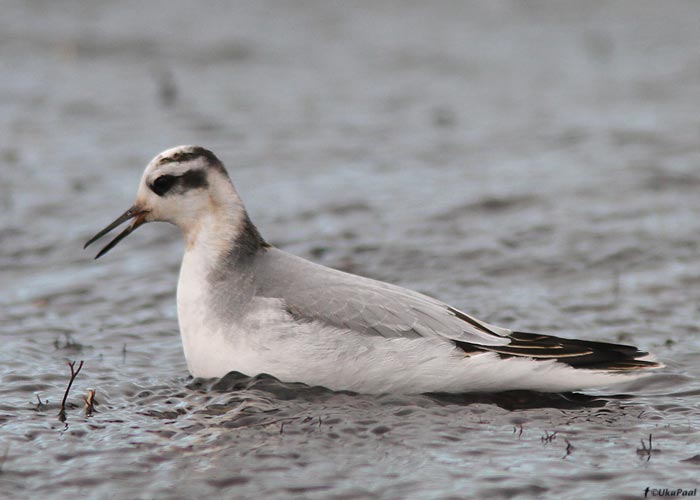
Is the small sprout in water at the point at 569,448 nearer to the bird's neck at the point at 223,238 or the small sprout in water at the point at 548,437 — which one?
the small sprout in water at the point at 548,437

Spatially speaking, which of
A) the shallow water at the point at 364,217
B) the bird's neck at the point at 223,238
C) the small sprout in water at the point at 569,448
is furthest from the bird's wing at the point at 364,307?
→ the small sprout in water at the point at 569,448

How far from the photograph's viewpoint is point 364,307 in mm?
7477

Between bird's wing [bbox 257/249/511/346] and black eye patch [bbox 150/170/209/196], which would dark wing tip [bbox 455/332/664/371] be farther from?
black eye patch [bbox 150/170/209/196]

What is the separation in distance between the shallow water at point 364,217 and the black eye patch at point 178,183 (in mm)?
1339

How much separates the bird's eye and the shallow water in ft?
4.38

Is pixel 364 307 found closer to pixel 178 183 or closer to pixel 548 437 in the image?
pixel 548 437

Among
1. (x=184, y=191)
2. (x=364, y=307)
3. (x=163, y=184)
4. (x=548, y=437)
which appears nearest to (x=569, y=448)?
(x=548, y=437)

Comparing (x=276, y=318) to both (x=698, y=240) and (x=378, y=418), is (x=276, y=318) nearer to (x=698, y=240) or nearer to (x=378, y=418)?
(x=378, y=418)

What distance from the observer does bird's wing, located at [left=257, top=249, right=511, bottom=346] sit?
740 cm

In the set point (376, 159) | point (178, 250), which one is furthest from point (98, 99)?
point (178, 250)

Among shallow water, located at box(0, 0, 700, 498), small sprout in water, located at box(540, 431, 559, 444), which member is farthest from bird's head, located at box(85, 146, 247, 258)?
small sprout in water, located at box(540, 431, 559, 444)

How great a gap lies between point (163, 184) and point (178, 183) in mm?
104

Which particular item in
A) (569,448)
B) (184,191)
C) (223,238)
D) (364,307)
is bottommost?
(569,448)

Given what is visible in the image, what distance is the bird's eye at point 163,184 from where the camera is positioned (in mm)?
7895
